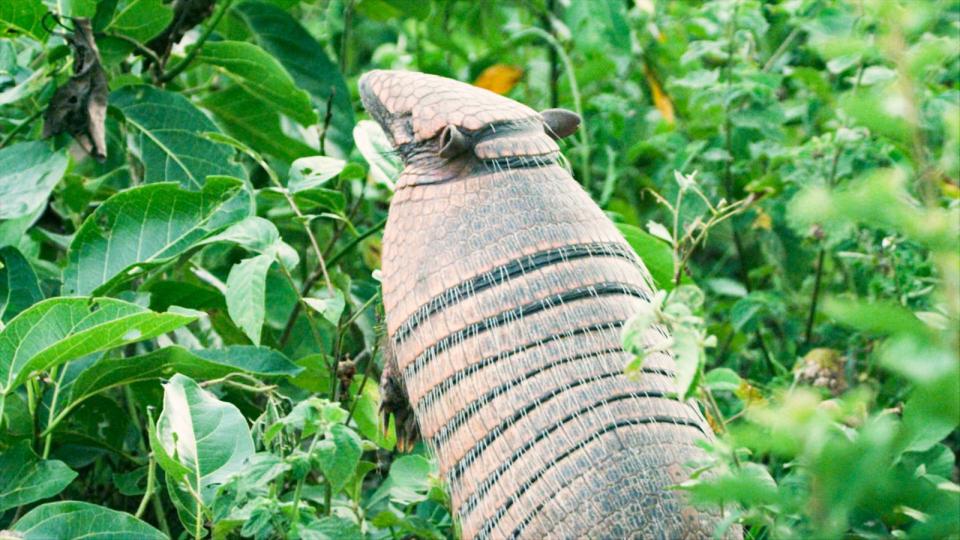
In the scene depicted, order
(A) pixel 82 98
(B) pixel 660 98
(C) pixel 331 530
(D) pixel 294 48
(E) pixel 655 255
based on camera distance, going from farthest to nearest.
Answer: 1. (B) pixel 660 98
2. (D) pixel 294 48
3. (A) pixel 82 98
4. (E) pixel 655 255
5. (C) pixel 331 530

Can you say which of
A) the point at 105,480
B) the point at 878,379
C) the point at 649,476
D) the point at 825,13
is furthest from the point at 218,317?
the point at 825,13

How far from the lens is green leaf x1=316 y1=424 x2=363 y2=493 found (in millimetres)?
1881

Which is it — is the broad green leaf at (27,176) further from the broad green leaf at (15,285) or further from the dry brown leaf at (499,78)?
the dry brown leaf at (499,78)

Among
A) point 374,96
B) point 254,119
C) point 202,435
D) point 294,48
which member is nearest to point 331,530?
point 202,435

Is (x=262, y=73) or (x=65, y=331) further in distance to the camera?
(x=262, y=73)

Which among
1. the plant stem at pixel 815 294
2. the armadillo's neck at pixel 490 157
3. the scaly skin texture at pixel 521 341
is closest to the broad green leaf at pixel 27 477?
the scaly skin texture at pixel 521 341

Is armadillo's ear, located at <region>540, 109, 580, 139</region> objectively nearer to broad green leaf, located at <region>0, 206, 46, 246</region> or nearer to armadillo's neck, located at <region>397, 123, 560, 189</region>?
armadillo's neck, located at <region>397, 123, 560, 189</region>

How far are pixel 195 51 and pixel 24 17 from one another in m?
0.44

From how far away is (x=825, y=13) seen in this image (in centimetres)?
350

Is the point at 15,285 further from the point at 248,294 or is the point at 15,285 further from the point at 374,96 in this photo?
the point at 374,96

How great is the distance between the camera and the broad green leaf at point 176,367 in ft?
7.72

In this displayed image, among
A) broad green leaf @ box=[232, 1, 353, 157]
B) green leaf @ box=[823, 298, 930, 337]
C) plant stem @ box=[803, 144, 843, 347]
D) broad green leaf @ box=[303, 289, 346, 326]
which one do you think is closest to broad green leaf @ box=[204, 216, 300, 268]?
broad green leaf @ box=[303, 289, 346, 326]

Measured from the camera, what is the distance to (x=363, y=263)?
3646 millimetres

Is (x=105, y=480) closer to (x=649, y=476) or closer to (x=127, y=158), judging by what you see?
(x=127, y=158)
